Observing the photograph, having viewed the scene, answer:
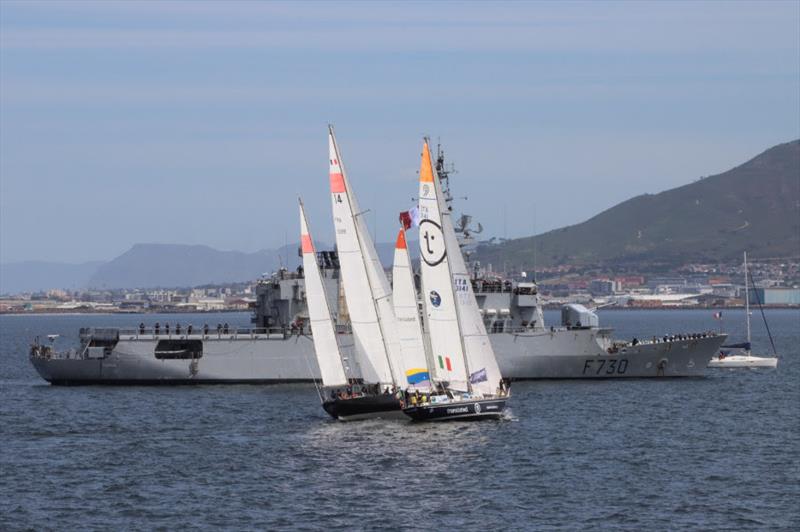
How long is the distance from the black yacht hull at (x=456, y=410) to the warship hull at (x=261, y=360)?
18.9 metres

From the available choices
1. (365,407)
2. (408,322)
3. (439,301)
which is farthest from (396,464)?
(408,322)

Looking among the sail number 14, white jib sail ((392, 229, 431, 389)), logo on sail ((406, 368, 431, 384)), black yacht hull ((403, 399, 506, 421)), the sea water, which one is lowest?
the sea water

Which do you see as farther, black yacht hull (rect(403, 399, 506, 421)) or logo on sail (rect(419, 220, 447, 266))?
logo on sail (rect(419, 220, 447, 266))

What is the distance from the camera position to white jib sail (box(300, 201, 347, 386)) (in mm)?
55656

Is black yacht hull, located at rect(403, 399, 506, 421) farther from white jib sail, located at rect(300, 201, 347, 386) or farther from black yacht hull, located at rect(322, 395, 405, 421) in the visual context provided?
white jib sail, located at rect(300, 201, 347, 386)

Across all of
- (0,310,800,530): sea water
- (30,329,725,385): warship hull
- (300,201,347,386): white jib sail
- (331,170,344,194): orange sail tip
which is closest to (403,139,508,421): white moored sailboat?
(0,310,800,530): sea water

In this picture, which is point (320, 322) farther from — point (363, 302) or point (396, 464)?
point (396, 464)

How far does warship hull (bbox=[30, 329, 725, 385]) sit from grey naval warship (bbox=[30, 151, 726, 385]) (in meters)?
0.05

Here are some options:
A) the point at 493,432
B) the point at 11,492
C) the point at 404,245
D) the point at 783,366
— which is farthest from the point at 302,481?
the point at 783,366

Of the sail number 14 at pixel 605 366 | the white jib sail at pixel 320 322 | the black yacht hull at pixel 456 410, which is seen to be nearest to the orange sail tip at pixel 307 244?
the white jib sail at pixel 320 322

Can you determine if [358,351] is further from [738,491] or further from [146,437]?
[738,491]

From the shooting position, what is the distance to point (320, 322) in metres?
56.1

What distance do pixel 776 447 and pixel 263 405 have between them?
2200cm

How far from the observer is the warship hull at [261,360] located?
70.2 meters
